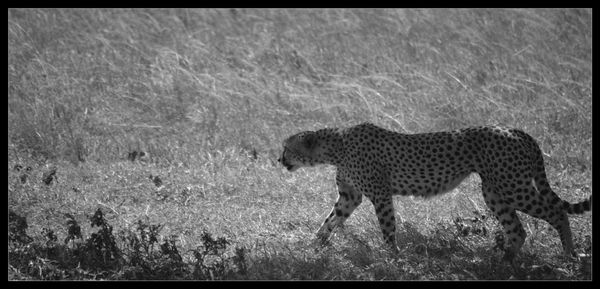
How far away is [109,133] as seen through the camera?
919 cm

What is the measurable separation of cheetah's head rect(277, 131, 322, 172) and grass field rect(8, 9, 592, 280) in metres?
0.52

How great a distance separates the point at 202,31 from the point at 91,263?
668 centimetres

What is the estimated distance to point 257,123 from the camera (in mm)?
9141

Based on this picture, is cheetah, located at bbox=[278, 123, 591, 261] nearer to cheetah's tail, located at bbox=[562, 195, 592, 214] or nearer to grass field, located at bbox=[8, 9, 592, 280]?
cheetah's tail, located at bbox=[562, 195, 592, 214]

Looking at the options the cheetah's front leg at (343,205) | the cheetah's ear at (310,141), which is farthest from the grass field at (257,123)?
the cheetah's ear at (310,141)

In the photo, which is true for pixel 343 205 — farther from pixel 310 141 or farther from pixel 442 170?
pixel 442 170

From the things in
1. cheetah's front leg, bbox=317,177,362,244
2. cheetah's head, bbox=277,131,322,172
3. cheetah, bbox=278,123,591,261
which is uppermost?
cheetah, bbox=278,123,591,261

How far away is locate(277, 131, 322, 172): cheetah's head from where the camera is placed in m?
6.35

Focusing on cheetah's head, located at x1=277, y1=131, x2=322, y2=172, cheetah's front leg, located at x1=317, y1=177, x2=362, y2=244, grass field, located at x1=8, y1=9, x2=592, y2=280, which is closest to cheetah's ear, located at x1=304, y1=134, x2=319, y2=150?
cheetah's head, located at x1=277, y1=131, x2=322, y2=172

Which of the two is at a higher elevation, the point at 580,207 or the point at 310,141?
the point at 580,207

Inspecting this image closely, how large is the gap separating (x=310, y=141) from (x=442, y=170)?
101cm

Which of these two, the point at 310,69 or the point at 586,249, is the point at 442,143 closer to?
the point at 586,249

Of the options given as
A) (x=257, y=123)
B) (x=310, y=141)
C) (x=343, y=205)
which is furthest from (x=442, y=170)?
(x=257, y=123)

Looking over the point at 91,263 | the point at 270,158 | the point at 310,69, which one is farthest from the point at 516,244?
the point at 310,69
